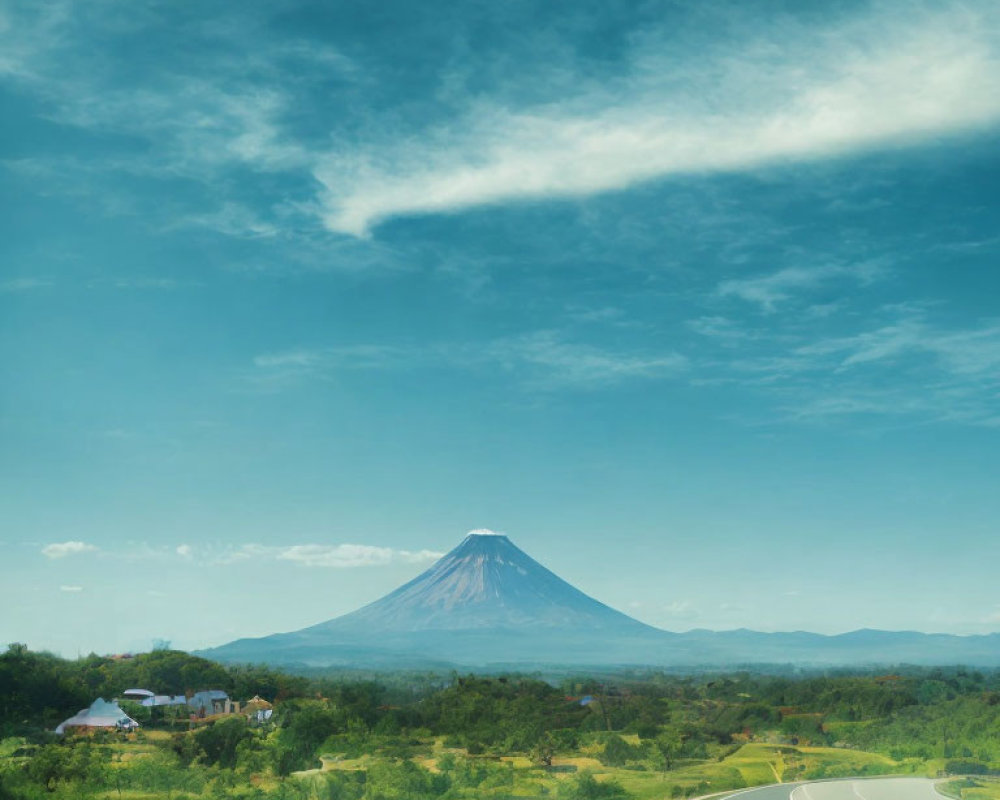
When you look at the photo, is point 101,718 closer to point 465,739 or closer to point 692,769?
point 465,739

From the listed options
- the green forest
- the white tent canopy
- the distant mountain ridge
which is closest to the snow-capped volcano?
the distant mountain ridge

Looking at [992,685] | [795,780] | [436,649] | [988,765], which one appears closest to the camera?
[795,780]

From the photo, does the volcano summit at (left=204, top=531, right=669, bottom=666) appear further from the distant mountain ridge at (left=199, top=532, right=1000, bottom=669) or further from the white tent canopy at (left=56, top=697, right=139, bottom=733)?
the white tent canopy at (left=56, top=697, right=139, bottom=733)

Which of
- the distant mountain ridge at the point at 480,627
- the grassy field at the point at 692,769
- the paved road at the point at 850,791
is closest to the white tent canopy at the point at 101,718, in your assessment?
the grassy field at the point at 692,769

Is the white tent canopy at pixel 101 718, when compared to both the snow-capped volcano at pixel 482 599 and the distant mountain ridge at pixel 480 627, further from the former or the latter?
the snow-capped volcano at pixel 482 599

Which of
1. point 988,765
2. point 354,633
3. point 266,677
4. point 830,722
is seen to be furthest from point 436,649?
point 988,765

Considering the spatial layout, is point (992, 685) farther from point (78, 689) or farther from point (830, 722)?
point (78, 689)

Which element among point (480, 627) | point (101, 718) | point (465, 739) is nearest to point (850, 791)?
point (465, 739)
